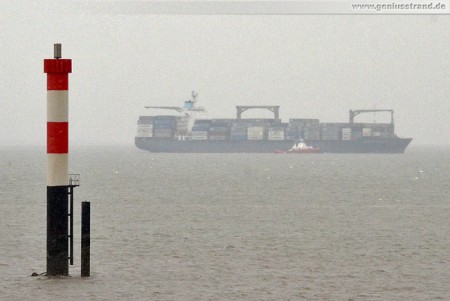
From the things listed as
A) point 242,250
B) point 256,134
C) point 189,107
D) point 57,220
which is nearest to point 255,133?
point 256,134

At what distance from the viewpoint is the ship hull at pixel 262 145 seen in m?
161

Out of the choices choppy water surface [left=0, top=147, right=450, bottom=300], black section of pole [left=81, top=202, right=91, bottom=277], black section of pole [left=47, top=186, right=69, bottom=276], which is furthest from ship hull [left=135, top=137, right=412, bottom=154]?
black section of pole [left=47, top=186, right=69, bottom=276]

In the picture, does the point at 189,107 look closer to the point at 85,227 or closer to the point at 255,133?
the point at 255,133

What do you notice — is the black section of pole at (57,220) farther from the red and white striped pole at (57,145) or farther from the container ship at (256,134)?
the container ship at (256,134)

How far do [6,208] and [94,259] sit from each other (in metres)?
16.9

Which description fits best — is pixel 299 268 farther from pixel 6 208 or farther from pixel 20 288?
pixel 6 208

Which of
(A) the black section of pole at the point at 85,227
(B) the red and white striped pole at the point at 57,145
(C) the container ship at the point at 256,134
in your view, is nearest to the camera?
(B) the red and white striped pole at the point at 57,145

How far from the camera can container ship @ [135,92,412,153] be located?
6329 inches

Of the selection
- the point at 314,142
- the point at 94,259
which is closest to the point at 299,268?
the point at 94,259

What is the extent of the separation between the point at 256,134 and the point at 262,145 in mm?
3355

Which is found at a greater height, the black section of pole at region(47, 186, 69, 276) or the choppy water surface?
the black section of pole at region(47, 186, 69, 276)

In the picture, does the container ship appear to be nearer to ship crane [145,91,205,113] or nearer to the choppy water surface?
ship crane [145,91,205,113]

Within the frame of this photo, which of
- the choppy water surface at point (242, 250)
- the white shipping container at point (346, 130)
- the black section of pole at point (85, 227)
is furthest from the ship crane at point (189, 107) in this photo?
the black section of pole at point (85, 227)

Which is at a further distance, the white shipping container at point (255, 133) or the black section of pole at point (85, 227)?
the white shipping container at point (255, 133)
